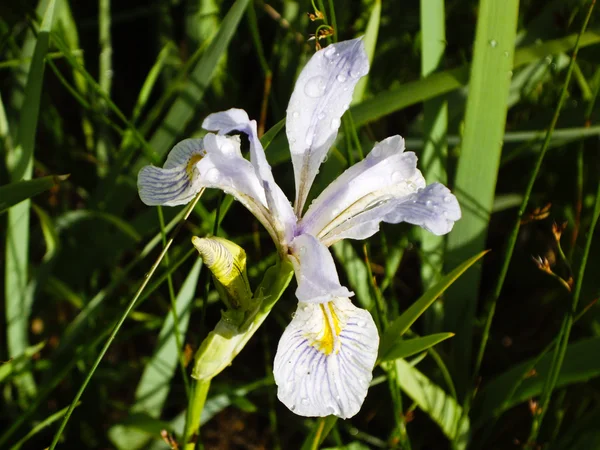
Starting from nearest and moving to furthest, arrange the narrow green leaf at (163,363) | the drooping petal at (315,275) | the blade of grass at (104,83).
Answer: the drooping petal at (315,275) → the narrow green leaf at (163,363) → the blade of grass at (104,83)

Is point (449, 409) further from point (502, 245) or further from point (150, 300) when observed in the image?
point (150, 300)

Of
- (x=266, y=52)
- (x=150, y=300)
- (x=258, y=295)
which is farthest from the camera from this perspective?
(x=266, y=52)

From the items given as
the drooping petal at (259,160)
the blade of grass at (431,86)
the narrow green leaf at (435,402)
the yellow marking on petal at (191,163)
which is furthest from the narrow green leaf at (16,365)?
the blade of grass at (431,86)

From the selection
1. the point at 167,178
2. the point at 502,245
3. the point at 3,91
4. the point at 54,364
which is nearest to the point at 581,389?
the point at 502,245

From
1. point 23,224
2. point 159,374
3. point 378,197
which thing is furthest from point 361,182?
point 23,224

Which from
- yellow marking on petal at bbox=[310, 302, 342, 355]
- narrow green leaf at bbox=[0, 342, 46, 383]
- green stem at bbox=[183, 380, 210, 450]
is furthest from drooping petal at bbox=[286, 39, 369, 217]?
narrow green leaf at bbox=[0, 342, 46, 383]

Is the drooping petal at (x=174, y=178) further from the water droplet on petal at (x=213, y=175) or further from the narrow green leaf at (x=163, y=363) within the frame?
the narrow green leaf at (x=163, y=363)

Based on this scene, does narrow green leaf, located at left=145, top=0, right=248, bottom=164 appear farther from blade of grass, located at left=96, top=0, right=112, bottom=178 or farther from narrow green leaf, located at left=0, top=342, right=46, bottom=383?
narrow green leaf, located at left=0, top=342, right=46, bottom=383
